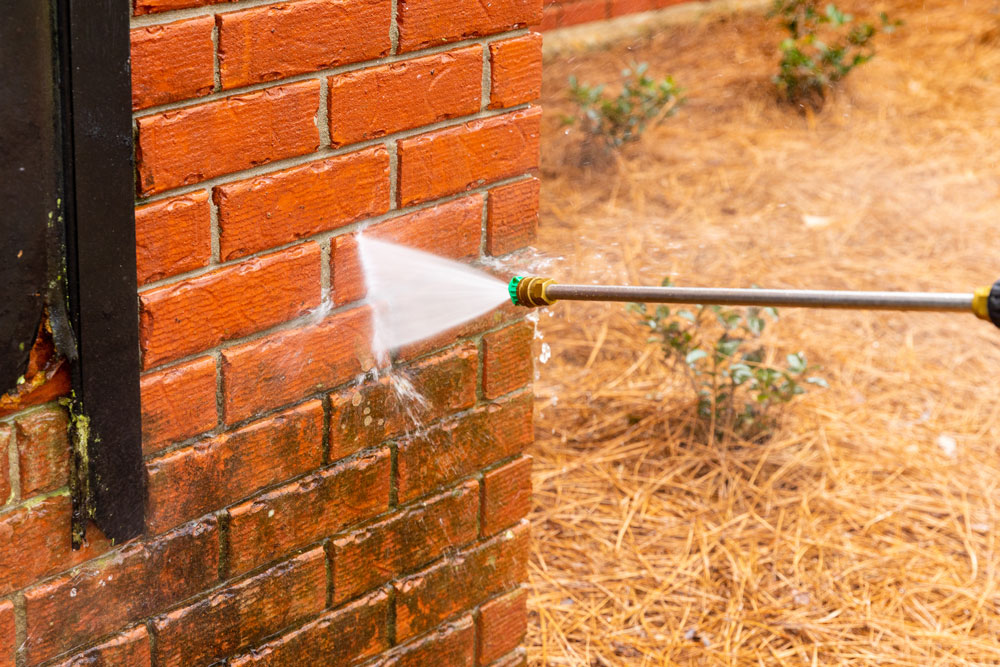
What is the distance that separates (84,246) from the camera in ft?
3.76

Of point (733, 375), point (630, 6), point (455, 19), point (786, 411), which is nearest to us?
point (455, 19)

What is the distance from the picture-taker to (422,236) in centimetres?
154

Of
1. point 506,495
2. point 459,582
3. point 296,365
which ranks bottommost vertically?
point 459,582

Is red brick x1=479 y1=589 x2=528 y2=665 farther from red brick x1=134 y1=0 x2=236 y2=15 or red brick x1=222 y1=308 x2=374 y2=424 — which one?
red brick x1=134 y1=0 x2=236 y2=15

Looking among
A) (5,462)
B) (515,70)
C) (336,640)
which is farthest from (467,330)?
(5,462)

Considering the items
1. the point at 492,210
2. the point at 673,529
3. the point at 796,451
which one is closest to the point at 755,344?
the point at 796,451

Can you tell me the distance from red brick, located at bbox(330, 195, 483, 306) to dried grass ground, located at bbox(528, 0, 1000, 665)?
3.36 ft

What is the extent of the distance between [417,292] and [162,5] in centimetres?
55

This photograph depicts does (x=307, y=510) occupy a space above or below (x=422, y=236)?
below

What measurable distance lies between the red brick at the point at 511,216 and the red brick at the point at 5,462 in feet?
2.37

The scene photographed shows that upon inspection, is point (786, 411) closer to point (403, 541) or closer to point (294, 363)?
point (403, 541)

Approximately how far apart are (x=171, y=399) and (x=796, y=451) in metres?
2.00

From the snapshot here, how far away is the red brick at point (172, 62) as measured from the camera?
1.15 metres

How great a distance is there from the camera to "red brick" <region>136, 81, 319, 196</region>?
47.1 inches
